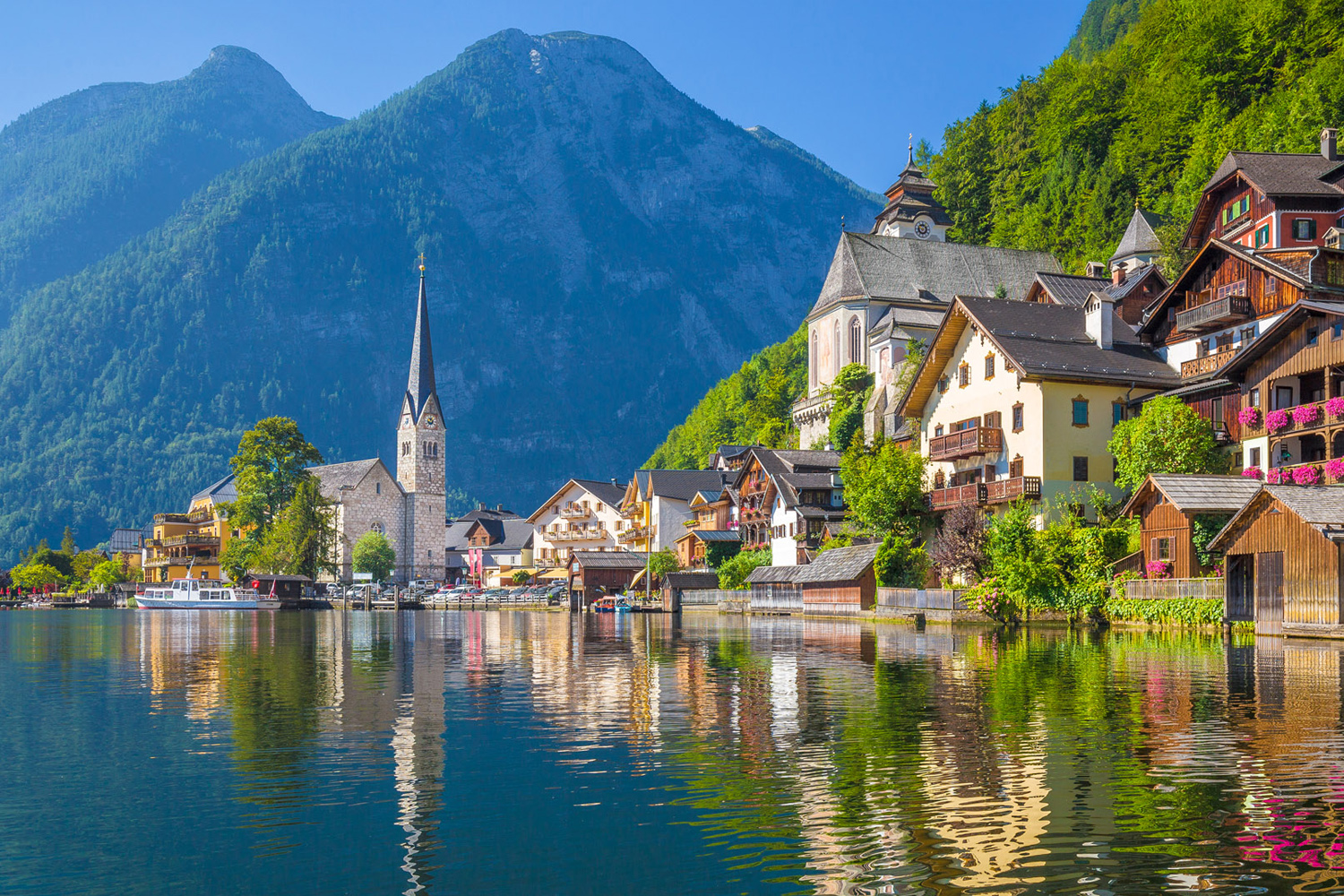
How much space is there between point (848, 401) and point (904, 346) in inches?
265

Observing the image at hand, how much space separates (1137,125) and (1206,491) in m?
69.6

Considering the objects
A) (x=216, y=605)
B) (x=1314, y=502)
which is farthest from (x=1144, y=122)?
(x=216, y=605)

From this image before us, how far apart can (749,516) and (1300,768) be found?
81.6 m

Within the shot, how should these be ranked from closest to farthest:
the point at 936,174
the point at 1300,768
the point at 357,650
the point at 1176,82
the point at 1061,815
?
the point at 1061,815
the point at 1300,768
the point at 357,650
the point at 1176,82
the point at 936,174

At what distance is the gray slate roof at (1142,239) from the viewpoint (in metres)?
84.6

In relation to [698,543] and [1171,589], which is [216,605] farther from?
[1171,589]

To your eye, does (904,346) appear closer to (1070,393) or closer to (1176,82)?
(1176,82)

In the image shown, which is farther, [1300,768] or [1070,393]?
[1070,393]

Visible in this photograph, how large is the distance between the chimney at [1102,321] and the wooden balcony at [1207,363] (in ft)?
14.9

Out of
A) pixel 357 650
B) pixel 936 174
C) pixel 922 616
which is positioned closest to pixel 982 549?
pixel 922 616

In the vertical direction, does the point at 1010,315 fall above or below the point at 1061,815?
above

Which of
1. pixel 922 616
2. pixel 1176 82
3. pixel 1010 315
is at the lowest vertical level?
pixel 922 616

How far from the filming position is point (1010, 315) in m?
64.3

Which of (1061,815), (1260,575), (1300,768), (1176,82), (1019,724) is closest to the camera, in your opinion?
(1061,815)
